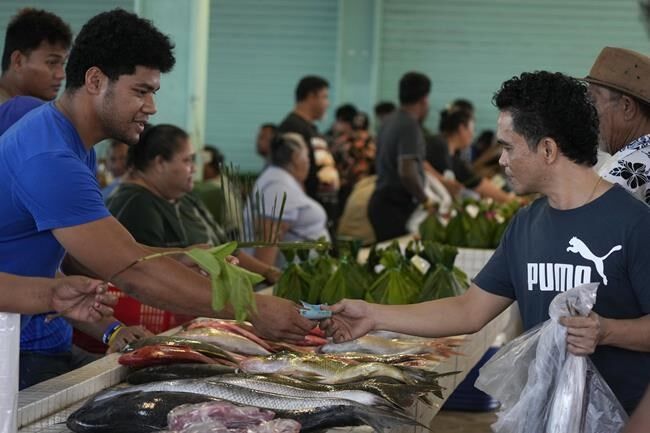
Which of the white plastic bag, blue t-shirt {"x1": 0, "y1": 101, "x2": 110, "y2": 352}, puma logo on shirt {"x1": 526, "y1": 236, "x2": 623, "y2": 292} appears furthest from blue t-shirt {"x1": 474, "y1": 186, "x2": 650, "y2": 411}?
the white plastic bag

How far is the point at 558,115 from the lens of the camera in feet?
9.71

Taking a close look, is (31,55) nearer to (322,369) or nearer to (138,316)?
(138,316)

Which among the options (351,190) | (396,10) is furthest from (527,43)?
(351,190)

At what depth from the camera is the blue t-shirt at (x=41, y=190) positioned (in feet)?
9.57

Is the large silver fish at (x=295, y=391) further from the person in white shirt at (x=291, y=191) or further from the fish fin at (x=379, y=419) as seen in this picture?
the person in white shirt at (x=291, y=191)

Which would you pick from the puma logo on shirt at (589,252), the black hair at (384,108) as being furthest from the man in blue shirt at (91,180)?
the black hair at (384,108)

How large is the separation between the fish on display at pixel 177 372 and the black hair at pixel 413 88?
6.31m

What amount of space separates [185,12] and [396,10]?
315 inches

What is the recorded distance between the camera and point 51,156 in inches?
116

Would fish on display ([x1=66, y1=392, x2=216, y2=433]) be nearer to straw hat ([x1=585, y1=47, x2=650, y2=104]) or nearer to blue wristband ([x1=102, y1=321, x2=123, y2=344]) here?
blue wristband ([x1=102, y1=321, x2=123, y2=344])

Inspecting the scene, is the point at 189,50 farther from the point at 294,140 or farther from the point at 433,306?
the point at 433,306

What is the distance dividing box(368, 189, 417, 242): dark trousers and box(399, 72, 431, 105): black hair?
77 cm

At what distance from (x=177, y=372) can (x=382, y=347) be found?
0.82 meters

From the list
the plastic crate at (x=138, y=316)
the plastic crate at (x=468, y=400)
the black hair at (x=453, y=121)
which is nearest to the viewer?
the plastic crate at (x=138, y=316)
